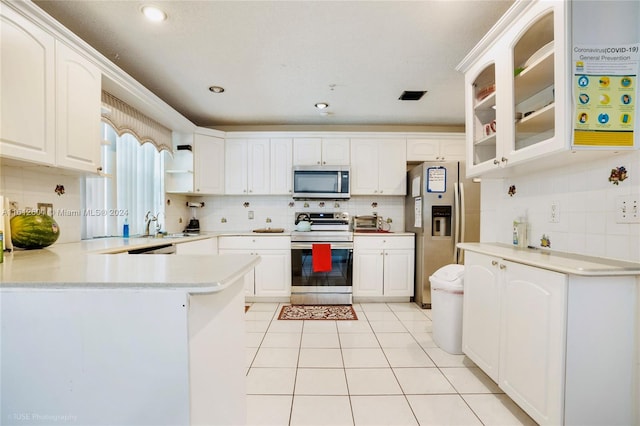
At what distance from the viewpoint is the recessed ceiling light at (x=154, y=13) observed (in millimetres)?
1728

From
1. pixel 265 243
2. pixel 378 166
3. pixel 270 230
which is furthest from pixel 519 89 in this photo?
pixel 270 230

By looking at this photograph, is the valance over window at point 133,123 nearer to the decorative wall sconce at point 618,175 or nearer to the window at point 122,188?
the window at point 122,188

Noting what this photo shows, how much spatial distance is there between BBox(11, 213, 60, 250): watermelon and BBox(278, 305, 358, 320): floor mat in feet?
6.62

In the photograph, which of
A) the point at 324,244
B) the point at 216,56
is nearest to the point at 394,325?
the point at 324,244

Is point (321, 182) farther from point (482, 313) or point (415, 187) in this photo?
point (482, 313)

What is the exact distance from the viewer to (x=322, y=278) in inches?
133

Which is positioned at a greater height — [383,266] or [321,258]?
[321,258]

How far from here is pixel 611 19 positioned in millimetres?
1256

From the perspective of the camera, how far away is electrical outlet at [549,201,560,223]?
5.39 ft

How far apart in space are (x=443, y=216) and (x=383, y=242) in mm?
767

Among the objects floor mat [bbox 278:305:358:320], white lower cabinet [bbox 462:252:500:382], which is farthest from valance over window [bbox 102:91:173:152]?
white lower cabinet [bbox 462:252:500:382]

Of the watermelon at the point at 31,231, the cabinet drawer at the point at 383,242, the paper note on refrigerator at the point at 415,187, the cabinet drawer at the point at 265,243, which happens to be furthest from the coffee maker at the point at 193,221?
the paper note on refrigerator at the point at 415,187

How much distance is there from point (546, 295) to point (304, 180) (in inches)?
112

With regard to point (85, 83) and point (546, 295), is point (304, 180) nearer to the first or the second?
point (85, 83)
